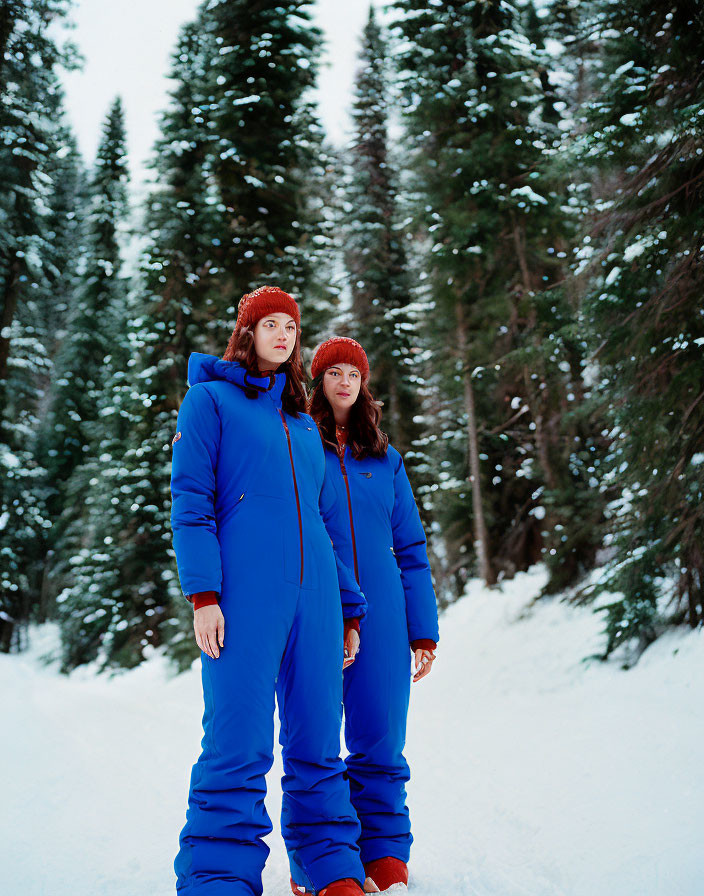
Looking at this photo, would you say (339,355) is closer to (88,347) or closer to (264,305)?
(264,305)

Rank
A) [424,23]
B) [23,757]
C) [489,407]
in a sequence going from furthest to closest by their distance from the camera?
[489,407] < [424,23] < [23,757]

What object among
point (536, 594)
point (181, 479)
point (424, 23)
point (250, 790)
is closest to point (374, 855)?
point (250, 790)

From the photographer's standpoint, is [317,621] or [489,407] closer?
[317,621]

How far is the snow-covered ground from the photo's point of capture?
10.3ft

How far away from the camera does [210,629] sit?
2.61 meters

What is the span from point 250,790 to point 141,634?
42.0 feet

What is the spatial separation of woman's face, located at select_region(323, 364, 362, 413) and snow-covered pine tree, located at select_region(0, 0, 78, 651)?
43.3 feet

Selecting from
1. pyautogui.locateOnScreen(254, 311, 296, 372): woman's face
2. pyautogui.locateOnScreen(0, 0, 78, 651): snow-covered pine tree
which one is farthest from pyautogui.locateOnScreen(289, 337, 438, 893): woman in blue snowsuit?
pyautogui.locateOnScreen(0, 0, 78, 651): snow-covered pine tree

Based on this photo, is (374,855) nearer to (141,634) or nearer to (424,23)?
(141,634)

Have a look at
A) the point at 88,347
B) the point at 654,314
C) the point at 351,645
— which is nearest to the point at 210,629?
the point at 351,645

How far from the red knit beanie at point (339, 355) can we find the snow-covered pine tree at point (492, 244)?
7.53 meters

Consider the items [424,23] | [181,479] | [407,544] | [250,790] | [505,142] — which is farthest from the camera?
[424,23]

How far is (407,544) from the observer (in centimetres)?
368

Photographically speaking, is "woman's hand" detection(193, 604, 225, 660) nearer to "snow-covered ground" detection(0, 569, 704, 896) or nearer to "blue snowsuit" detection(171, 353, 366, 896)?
"blue snowsuit" detection(171, 353, 366, 896)
